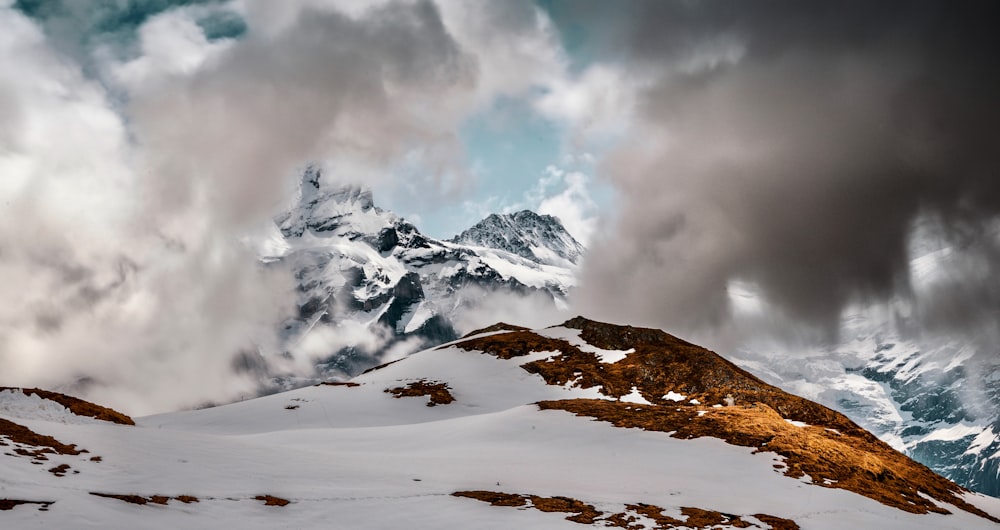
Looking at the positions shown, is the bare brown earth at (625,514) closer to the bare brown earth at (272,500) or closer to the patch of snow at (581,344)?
the bare brown earth at (272,500)

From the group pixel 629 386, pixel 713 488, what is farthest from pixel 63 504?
pixel 629 386

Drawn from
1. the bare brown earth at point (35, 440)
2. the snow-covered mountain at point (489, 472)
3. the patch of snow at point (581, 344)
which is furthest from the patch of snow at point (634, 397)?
the bare brown earth at point (35, 440)

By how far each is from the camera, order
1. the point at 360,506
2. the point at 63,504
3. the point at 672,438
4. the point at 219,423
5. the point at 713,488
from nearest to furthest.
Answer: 1. the point at 63,504
2. the point at 360,506
3. the point at 713,488
4. the point at 672,438
5. the point at 219,423

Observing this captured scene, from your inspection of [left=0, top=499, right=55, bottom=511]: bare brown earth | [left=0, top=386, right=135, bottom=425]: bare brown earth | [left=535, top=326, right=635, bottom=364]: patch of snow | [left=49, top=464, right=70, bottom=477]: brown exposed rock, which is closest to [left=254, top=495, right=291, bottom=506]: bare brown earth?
[left=49, top=464, right=70, bottom=477]: brown exposed rock

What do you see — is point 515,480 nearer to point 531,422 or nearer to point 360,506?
point 360,506

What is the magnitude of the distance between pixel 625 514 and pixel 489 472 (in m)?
10.9

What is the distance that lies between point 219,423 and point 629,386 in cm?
5310

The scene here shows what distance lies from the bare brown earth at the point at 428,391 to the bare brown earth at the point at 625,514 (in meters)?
49.4

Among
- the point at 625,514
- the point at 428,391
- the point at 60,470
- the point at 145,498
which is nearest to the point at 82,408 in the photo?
the point at 60,470

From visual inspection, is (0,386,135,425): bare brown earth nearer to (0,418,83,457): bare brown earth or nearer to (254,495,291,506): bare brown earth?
(0,418,83,457): bare brown earth

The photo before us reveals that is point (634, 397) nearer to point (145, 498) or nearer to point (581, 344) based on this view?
point (581, 344)

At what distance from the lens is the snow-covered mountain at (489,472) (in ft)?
81.1

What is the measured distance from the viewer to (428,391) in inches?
3302

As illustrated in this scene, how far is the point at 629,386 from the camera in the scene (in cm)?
7981
